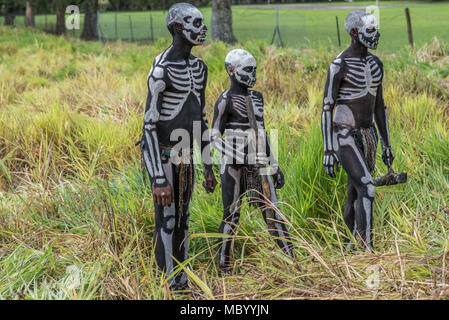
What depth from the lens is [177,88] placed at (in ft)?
10.5

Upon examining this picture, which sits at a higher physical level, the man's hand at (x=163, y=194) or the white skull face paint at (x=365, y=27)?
the white skull face paint at (x=365, y=27)

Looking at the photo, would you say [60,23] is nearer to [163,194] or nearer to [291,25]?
[291,25]

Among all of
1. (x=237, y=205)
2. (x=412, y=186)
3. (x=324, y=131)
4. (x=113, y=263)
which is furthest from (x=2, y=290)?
(x=412, y=186)

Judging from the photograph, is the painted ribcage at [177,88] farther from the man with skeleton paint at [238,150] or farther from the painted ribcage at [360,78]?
the painted ribcage at [360,78]

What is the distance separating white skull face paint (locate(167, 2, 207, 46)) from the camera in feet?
10.5

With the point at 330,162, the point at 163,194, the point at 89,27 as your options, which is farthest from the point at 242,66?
the point at 89,27

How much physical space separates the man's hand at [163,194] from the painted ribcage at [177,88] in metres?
0.40

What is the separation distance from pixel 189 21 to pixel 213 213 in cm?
143

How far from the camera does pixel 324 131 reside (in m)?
3.71

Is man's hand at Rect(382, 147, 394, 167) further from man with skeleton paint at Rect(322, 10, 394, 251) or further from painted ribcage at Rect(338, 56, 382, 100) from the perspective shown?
painted ribcage at Rect(338, 56, 382, 100)

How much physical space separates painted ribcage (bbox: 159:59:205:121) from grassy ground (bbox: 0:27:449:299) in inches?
28.6

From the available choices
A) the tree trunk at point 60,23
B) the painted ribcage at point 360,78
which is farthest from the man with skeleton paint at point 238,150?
the tree trunk at point 60,23

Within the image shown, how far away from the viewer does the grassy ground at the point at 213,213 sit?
3150 millimetres

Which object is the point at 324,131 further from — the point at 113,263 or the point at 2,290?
the point at 2,290
